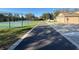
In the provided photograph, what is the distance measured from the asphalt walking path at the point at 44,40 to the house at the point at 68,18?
215 millimetres

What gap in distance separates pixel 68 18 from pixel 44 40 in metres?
0.54

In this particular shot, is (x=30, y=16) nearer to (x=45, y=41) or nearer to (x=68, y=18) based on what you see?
(x=45, y=41)

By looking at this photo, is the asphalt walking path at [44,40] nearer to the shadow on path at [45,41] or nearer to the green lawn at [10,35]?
the shadow on path at [45,41]

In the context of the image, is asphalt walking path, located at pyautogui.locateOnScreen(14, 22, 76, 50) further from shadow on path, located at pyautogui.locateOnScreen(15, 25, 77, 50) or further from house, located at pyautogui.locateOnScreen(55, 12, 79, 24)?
house, located at pyautogui.locateOnScreen(55, 12, 79, 24)

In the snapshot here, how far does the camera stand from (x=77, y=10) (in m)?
6.06

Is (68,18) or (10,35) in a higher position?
(68,18)

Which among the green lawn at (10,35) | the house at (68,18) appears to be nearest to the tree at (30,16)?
the green lawn at (10,35)

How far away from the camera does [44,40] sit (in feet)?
20.0

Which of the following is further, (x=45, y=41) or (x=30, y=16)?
(x=30, y=16)

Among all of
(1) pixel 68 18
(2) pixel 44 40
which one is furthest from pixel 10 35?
(1) pixel 68 18

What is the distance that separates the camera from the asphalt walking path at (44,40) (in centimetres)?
601

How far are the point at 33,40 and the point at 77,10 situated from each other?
2.88 ft
